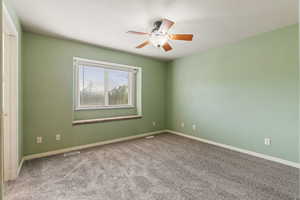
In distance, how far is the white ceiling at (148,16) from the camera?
6.03ft

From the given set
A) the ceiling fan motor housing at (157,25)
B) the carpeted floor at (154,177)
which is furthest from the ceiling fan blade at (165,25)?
the carpeted floor at (154,177)

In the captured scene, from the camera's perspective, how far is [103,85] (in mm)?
3693

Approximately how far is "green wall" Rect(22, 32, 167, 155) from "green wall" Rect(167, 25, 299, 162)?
208 centimetres

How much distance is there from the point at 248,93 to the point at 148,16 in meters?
2.42

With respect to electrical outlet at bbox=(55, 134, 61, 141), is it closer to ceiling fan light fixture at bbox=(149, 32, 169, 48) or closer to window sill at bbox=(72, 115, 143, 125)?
window sill at bbox=(72, 115, 143, 125)

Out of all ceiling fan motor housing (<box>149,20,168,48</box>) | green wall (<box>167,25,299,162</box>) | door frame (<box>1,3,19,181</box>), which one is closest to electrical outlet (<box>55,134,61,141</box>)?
door frame (<box>1,3,19,181</box>)

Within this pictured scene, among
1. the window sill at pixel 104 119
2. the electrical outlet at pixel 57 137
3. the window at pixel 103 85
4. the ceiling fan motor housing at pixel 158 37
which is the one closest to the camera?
the ceiling fan motor housing at pixel 158 37

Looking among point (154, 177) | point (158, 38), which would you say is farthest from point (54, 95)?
point (154, 177)

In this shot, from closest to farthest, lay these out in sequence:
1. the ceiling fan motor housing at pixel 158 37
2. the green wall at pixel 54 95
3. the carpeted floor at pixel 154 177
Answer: the carpeted floor at pixel 154 177 < the ceiling fan motor housing at pixel 158 37 < the green wall at pixel 54 95

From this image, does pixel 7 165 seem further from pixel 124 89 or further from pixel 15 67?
pixel 124 89

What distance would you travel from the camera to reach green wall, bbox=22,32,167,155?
2.56 m

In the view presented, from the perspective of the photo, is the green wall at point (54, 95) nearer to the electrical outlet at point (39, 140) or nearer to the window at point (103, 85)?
the electrical outlet at point (39, 140)

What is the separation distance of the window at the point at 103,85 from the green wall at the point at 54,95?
22cm

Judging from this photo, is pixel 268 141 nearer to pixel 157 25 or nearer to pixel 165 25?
pixel 165 25
